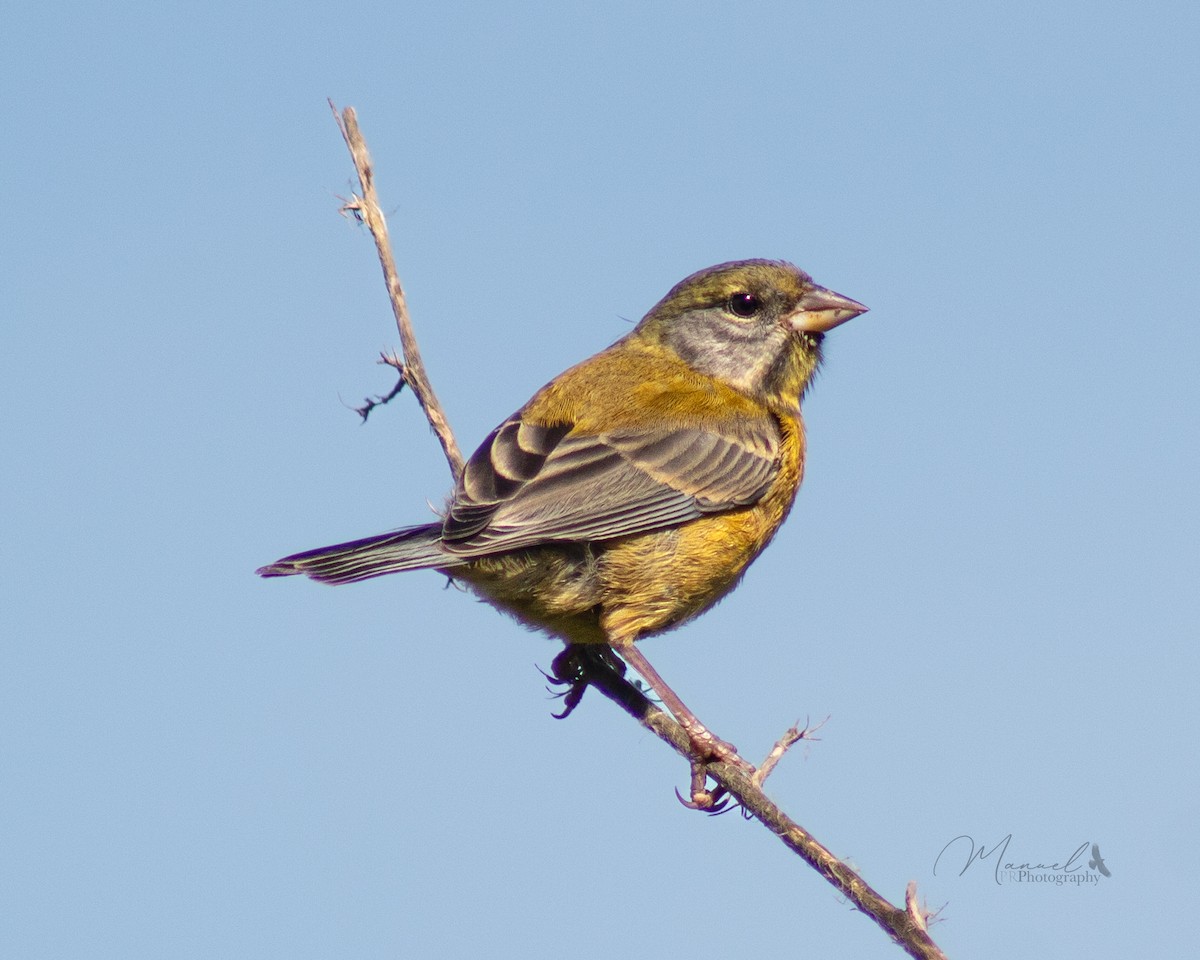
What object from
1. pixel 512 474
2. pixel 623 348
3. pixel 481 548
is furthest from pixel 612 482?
pixel 623 348

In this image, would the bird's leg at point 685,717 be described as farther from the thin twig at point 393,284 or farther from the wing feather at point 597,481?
the thin twig at point 393,284

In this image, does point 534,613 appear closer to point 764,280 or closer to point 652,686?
point 652,686

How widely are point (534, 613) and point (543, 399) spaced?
49.7 inches

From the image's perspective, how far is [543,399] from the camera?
648cm

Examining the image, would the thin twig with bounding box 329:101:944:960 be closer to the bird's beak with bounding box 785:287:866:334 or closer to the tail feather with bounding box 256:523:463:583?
the tail feather with bounding box 256:523:463:583

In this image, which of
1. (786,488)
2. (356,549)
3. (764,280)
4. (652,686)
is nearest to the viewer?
(356,549)

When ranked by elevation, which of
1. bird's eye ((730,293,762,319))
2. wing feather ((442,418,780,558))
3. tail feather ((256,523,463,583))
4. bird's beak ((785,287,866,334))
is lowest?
tail feather ((256,523,463,583))

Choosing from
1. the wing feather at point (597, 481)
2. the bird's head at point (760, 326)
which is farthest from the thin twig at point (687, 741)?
the bird's head at point (760, 326)

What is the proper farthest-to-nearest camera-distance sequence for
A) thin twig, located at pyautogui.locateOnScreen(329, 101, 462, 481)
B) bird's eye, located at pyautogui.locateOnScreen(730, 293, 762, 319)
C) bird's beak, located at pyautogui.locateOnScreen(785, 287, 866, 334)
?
bird's eye, located at pyautogui.locateOnScreen(730, 293, 762, 319)
bird's beak, located at pyautogui.locateOnScreen(785, 287, 866, 334)
thin twig, located at pyautogui.locateOnScreen(329, 101, 462, 481)

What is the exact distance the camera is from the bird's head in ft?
22.7

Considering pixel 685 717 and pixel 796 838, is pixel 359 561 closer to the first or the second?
pixel 685 717

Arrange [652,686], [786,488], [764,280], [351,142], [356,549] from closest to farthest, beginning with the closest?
[356,549]
[652,686]
[351,142]
[786,488]
[764,280]

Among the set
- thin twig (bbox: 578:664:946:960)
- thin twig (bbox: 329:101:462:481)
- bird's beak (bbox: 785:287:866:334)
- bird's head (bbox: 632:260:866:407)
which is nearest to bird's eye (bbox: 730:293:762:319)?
bird's head (bbox: 632:260:866:407)

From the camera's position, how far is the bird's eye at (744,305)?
6980mm
